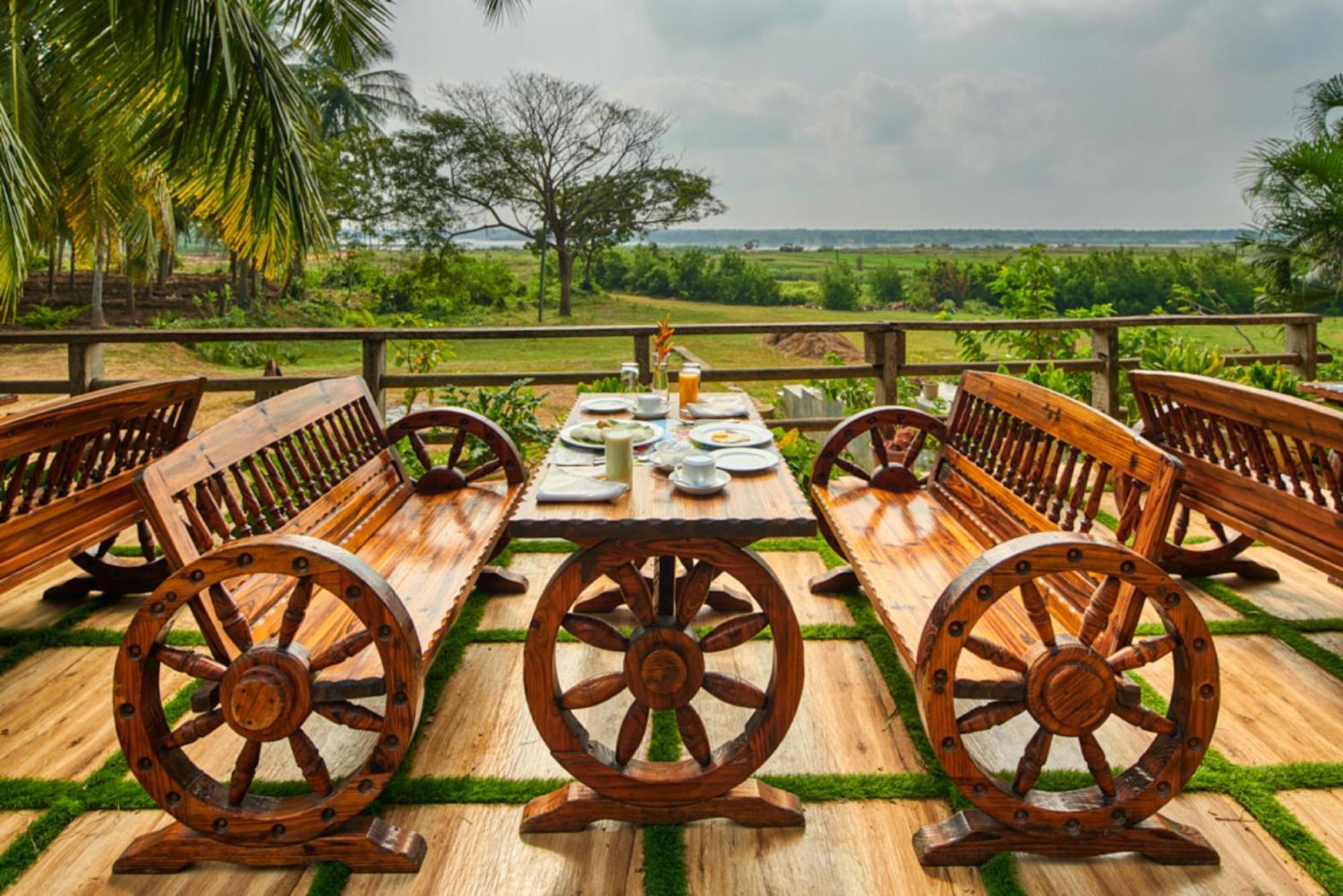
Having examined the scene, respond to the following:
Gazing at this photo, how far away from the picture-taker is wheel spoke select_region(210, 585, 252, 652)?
1.59m

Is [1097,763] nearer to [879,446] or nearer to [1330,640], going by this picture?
[879,446]

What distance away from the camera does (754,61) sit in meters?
26.2

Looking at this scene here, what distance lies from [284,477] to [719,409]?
1361 mm

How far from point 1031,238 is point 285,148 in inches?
223

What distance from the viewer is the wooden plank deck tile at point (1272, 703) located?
6.53 feet

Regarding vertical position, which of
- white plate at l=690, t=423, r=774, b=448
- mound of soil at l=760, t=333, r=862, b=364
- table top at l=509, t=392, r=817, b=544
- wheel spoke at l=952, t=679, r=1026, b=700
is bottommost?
mound of soil at l=760, t=333, r=862, b=364

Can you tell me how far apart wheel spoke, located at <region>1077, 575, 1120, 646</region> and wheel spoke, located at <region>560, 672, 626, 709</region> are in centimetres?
90

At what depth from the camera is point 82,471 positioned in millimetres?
2443

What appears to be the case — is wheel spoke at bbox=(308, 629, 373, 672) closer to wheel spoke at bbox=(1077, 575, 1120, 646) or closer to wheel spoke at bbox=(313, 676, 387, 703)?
wheel spoke at bbox=(313, 676, 387, 703)

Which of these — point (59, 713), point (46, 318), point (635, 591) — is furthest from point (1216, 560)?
point (46, 318)

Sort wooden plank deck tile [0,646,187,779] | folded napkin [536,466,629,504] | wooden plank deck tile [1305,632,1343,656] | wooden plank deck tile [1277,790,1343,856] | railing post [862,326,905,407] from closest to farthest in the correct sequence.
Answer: wooden plank deck tile [1277,790,1343,856] → folded napkin [536,466,629,504] → wooden plank deck tile [0,646,187,779] → wooden plank deck tile [1305,632,1343,656] → railing post [862,326,905,407]

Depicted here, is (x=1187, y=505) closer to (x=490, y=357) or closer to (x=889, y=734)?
(x=889, y=734)

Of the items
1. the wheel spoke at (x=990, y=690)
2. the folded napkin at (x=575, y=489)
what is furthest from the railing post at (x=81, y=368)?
the wheel spoke at (x=990, y=690)

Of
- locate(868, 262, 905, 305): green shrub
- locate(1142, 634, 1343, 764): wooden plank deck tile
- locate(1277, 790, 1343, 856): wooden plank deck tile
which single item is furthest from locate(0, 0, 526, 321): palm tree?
locate(868, 262, 905, 305): green shrub
